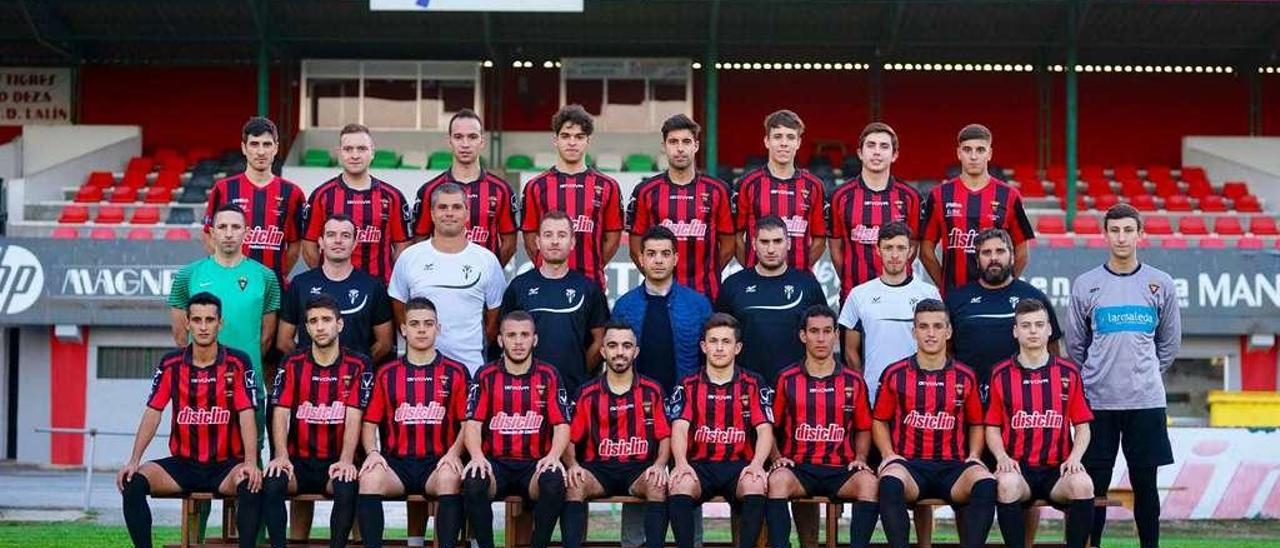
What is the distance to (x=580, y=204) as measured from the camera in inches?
346

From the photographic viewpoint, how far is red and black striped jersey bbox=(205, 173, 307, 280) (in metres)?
8.76

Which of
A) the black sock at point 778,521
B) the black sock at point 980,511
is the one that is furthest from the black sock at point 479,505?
the black sock at point 980,511

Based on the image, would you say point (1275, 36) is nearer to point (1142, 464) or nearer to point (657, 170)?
point (657, 170)

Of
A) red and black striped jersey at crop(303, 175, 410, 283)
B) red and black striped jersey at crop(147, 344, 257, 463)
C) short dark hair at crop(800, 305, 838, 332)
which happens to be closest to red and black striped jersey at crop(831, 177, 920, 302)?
short dark hair at crop(800, 305, 838, 332)

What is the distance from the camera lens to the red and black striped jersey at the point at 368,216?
872 cm

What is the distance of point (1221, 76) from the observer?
24344 mm

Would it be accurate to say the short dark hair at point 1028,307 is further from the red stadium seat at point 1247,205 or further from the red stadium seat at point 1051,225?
the red stadium seat at point 1247,205

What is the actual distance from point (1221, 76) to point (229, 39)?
13.8 m

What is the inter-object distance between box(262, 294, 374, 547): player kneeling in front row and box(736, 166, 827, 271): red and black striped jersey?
6.86 ft

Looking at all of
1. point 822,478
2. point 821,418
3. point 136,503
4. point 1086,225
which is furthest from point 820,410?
point 1086,225

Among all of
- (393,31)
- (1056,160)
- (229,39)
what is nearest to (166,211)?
(229,39)

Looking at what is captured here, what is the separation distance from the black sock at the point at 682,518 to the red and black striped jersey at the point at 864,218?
1583 millimetres

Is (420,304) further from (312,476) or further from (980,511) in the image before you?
(980,511)

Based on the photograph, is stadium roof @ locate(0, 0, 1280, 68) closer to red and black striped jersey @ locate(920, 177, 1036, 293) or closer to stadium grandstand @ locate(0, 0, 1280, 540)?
stadium grandstand @ locate(0, 0, 1280, 540)
